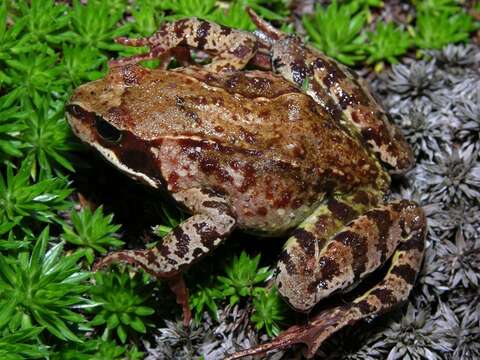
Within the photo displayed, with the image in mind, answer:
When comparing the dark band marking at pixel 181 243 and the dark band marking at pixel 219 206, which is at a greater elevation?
the dark band marking at pixel 219 206

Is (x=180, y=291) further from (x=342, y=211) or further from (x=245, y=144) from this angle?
(x=342, y=211)

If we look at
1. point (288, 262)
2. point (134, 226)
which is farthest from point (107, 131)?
point (288, 262)

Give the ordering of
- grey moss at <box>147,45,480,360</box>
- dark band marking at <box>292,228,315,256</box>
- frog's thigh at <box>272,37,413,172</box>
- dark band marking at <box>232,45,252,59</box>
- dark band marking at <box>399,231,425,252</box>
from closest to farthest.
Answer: dark band marking at <box>292,228,315,256</box> < dark band marking at <box>399,231,425,252</box> < grey moss at <box>147,45,480,360</box> < frog's thigh at <box>272,37,413,172</box> < dark band marking at <box>232,45,252,59</box>

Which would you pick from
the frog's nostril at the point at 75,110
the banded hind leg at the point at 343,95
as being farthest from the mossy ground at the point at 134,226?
the banded hind leg at the point at 343,95

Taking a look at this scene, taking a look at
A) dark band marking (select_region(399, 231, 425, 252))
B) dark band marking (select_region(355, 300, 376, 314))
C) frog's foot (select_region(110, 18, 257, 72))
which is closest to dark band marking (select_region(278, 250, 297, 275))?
dark band marking (select_region(355, 300, 376, 314))

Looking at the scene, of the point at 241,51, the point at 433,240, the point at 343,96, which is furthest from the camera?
the point at 433,240

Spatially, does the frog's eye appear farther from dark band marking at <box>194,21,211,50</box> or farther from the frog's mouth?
dark band marking at <box>194,21,211,50</box>

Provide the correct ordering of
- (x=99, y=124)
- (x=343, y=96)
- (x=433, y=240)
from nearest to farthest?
(x=99, y=124)
(x=343, y=96)
(x=433, y=240)

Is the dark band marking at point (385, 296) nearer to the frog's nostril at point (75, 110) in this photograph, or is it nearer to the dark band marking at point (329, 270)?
the dark band marking at point (329, 270)
